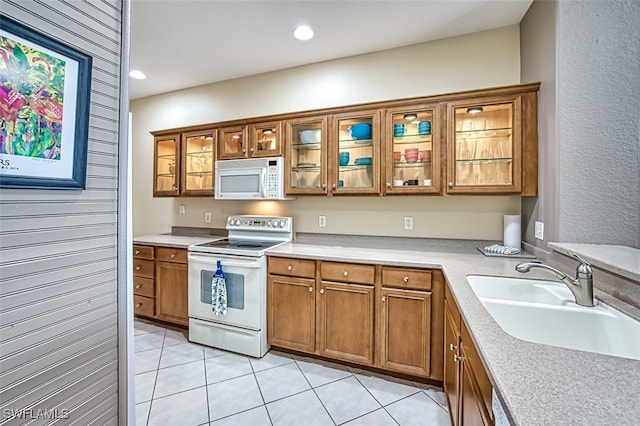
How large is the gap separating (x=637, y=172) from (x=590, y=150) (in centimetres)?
23

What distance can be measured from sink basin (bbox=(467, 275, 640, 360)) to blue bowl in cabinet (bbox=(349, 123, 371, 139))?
1600mm

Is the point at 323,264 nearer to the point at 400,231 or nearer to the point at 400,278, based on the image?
the point at 400,278

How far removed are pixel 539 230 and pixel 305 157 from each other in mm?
1931

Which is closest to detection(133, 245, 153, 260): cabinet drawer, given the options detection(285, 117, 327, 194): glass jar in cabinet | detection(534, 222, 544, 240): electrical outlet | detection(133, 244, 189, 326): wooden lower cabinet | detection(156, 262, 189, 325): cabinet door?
detection(133, 244, 189, 326): wooden lower cabinet

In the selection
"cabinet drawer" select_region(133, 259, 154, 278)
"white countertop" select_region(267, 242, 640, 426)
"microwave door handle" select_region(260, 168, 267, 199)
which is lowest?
"cabinet drawer" select_region(133, 259, 154, 278)

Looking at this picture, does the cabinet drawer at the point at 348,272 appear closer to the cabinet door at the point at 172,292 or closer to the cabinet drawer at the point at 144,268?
the cabinet door at the point at 172,292

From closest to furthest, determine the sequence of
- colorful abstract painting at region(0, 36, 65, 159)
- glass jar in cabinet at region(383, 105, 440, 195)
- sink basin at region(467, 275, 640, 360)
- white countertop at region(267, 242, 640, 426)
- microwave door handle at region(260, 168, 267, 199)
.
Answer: white countertop at region(267, 242, 640, 426)
colorful abstract painting at region(0, 36, 65, 159)
sink basin at region(467, 275, 640, 360)
glass jar in cabinet at region(383, 105, 440, 195)
microwave door handle at region(260, 168, 267, 199)

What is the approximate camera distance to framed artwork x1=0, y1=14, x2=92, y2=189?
81cm

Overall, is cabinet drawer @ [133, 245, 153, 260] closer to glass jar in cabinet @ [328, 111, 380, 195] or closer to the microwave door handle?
the microwave door handle

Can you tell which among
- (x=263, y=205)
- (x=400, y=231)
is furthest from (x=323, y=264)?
(x=263, y=205)

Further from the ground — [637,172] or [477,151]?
[477,151]

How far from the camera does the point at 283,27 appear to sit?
7.86 feet

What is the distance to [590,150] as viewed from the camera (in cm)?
164

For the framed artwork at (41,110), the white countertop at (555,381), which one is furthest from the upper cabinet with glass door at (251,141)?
the white countertop at (555,381)
